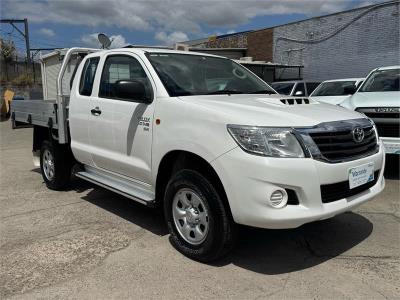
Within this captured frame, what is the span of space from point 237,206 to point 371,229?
2098 mm

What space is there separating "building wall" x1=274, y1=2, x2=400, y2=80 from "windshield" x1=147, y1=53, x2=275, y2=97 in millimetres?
13416

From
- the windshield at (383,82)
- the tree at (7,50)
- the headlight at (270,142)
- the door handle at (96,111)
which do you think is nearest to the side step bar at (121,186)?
the door handle at (96,111)

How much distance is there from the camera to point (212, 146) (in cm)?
367

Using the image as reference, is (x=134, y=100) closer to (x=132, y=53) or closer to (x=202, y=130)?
(x=132, y=53)

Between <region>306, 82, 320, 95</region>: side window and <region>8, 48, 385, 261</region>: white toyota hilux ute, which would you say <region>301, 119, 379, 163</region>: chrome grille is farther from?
<region>306, 82, 320, 95</region>: side window

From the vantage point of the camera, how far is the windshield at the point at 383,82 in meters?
8.17

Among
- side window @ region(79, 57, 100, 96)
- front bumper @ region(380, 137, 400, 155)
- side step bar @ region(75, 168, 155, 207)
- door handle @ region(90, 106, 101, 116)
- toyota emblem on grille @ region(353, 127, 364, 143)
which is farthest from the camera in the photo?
front bumper @ region(380, 137, 400, 155)

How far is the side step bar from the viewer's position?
15.1ft

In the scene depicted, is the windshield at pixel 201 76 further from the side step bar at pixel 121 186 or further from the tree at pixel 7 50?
the tree at pixel 7 50

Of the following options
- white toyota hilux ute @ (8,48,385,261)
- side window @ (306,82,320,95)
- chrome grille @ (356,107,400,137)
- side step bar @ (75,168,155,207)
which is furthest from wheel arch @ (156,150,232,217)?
side window @ (306,82,320,95)

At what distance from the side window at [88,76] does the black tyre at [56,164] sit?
4.08 ft

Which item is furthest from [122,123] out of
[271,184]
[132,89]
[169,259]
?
[271,184]

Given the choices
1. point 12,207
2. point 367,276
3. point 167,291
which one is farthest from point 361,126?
point 12,207

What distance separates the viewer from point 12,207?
5988 millimetres
